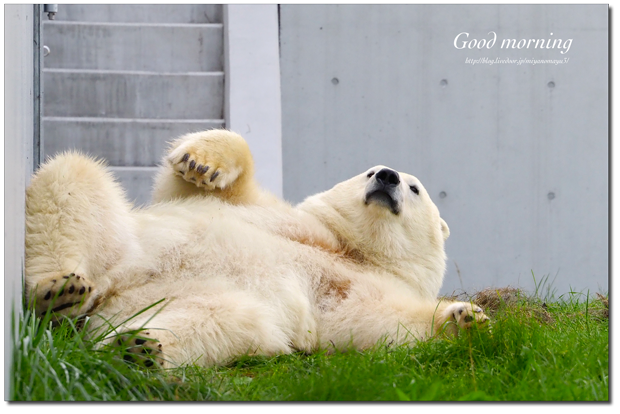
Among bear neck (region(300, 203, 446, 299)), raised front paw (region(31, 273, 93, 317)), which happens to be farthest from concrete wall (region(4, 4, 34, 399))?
bear neck (region(300, 203, 446, 299))

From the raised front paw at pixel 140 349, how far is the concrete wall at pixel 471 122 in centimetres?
435

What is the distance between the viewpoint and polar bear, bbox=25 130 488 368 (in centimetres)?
259

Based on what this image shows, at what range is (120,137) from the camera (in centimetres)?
612

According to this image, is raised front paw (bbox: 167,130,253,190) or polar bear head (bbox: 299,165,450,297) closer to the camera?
raised front paw (bbox: 167,130,253,190)

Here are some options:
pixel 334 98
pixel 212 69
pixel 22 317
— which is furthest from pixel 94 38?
pixel 22 317

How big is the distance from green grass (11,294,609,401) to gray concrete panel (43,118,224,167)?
3716mm

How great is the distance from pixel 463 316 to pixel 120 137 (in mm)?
4161

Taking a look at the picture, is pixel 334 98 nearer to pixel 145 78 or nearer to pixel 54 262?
pixel 145 78

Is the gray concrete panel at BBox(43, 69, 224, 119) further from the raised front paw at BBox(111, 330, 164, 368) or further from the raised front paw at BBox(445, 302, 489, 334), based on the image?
the raised front paw at BBox(111, 330, 164, 368)

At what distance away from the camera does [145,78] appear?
20.5ft

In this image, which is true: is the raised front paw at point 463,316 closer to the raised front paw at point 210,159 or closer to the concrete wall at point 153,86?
the raised front paw at point 210,159

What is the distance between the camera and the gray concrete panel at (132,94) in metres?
6.19

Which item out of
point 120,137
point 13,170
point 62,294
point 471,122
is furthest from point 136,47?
point 13,170

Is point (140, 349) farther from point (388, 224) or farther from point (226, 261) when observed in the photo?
point (388, 224)
